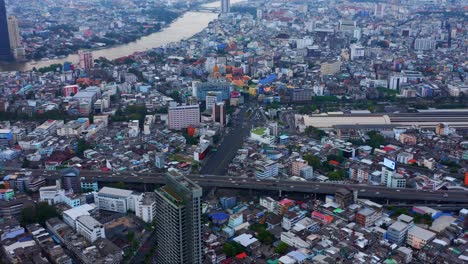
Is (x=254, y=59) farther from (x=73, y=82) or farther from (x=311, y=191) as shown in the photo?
(x=311, y=191)

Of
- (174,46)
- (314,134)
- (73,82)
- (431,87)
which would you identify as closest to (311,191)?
(314,134)

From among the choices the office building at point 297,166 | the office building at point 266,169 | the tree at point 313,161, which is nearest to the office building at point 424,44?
the tree at point 313,161

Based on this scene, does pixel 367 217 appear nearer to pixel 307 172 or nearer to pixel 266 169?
pixel 307 172

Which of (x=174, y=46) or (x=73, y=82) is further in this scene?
(x=174, y=46)

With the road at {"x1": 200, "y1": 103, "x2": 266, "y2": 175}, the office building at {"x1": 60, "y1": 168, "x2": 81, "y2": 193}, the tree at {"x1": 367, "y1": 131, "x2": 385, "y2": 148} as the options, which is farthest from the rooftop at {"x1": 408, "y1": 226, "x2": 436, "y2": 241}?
the office building at {"x1": 60, "y1": 168, "x2": 81, "y2": 193}

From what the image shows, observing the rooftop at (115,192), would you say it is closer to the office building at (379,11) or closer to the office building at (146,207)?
the office building at (146,207)

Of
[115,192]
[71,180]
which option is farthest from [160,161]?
[71,180]

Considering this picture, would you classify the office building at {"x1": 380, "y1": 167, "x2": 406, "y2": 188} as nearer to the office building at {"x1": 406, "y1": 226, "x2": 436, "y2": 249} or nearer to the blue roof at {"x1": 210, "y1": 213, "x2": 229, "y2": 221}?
the office building at {"x1": 406, "y1": 226, "x2": 436, "y2": 249}
